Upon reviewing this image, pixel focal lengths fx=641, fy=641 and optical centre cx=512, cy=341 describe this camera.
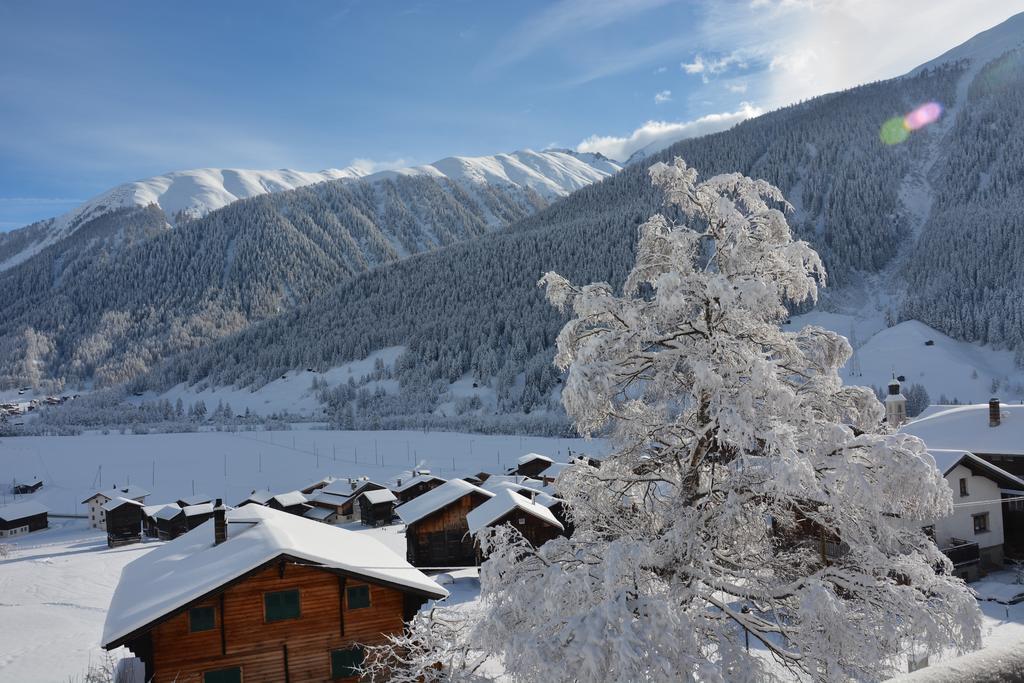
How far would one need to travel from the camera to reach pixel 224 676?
52.1 feet

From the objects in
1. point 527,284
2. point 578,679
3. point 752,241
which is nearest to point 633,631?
point 578,679

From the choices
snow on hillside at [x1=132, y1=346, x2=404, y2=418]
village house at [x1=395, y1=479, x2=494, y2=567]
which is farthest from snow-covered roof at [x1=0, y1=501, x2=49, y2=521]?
snow on hillside at [x1=132, y1=346, x2=404, y2=418]

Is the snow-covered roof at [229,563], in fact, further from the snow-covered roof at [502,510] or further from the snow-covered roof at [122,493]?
the snow-covered roof at [122,493]

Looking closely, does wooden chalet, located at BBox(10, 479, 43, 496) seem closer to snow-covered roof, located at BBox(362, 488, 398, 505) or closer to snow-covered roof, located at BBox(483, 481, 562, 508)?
snow-covered roof, located at BBox(362, 488, 398, 505)

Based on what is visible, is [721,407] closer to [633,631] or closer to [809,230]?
[633,631]

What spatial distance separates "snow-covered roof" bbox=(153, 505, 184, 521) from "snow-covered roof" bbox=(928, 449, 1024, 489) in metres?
56.5

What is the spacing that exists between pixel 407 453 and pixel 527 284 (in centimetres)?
6702

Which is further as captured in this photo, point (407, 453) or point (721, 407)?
point (407, 453)

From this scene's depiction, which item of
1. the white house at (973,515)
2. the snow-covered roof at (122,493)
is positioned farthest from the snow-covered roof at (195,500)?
the white house at (973,515)

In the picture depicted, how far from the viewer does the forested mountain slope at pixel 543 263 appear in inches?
5118

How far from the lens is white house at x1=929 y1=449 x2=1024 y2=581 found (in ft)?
81.9

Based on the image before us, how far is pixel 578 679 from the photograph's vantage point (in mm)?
6297

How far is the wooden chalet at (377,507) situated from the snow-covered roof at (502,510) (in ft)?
78.5

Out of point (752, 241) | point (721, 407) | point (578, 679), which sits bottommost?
point (578, 679)
